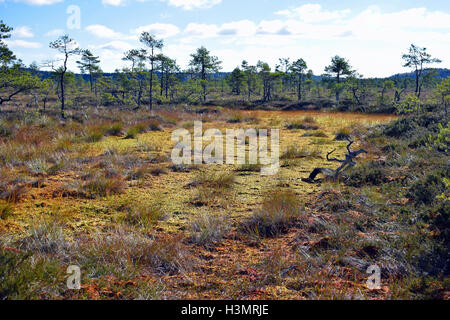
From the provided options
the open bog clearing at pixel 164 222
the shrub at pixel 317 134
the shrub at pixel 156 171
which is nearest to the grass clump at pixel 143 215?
the open bog clearing at pixel 164 222

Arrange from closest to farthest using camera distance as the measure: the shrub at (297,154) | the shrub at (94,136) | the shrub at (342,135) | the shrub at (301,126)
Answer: the shrub at (297,154) → the shrub at (94,136) → the shrub at (342,135) → the shrub at (301,126)

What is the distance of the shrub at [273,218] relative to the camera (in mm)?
4246

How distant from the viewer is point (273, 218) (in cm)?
437

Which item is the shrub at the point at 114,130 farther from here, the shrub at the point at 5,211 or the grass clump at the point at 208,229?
the grass clump at the point at 208,229

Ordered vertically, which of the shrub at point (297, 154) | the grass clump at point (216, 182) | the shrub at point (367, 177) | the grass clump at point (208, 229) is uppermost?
the shrub at point (297, 154)

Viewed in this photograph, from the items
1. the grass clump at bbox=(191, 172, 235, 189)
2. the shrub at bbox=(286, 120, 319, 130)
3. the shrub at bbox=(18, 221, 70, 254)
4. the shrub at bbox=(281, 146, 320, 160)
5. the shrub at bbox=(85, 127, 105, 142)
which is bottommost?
the shrub at bbox=(18, 221, 70, 254)

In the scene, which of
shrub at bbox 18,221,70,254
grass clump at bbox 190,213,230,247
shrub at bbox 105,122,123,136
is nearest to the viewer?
shrub at bbox 18,221,70,254

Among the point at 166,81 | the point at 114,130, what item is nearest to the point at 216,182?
the point at 114,130

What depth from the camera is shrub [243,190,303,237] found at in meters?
4.25

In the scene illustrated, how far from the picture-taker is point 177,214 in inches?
197

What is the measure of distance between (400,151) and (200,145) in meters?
6.20

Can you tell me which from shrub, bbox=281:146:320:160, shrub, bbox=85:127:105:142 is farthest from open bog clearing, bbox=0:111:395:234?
shrub, bbox=85:127:105:142

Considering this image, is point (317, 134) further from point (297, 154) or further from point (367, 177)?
point (367, 177)

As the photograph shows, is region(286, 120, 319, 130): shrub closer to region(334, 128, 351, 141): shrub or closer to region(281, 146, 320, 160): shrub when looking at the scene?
region(334, 128, 351, 141): shrub
